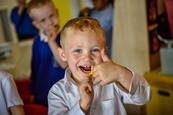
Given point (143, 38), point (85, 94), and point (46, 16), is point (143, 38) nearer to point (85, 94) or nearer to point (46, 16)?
point (46, 16)

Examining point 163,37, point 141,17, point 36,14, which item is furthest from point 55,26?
point 163,37

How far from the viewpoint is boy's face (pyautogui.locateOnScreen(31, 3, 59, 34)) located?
1.24m

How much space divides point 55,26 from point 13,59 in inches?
24.0

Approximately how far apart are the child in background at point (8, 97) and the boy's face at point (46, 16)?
41cm

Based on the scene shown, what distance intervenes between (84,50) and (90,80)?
0.28 ft

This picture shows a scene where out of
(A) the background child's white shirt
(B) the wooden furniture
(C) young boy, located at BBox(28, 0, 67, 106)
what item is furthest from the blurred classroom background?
(A) the background child's white shirt

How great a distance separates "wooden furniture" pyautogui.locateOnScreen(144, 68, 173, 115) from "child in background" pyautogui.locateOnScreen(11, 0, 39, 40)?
0.69 meters

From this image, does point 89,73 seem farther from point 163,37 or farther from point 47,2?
point 163,37

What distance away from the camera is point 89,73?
79cm

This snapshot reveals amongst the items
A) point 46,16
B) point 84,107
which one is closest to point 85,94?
point 84,107

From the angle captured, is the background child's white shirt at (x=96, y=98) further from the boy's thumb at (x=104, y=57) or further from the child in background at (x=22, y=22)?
the child in background at (x=22, y=22)

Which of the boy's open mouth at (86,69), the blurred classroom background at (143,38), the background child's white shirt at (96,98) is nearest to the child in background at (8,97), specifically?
the background child's white shirt at (96,98)

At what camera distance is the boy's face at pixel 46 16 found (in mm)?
1244

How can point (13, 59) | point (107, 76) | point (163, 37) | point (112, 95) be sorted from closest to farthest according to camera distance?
point (107, 76)
point (112, 95)
point (163, 37)
point (13, 59)
